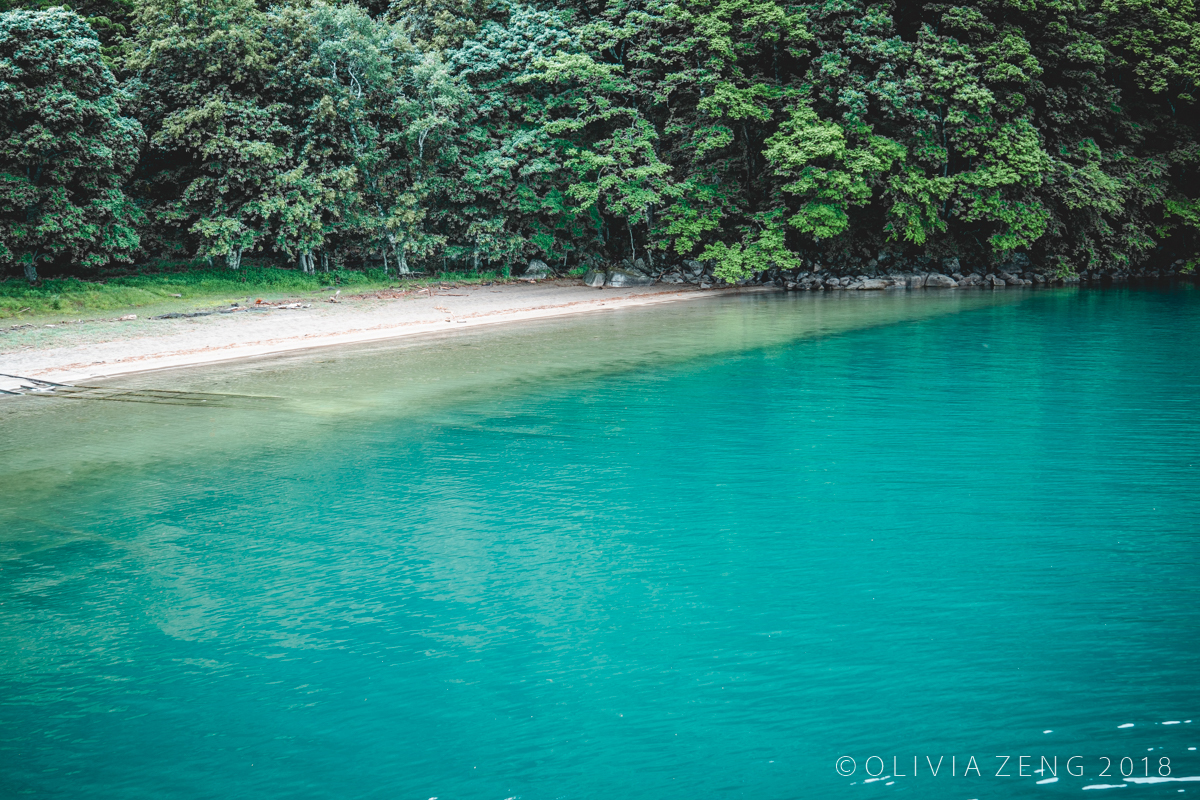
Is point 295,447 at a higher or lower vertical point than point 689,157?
lower

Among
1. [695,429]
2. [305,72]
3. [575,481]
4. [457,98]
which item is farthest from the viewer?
[457,98]

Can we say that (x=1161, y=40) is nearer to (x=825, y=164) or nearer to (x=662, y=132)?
(x=825, y=164)

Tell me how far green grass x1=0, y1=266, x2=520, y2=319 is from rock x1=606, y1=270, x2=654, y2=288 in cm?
459

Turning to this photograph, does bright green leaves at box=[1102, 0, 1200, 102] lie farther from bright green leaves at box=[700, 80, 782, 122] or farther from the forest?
bright green leaves at box=[700, 80, 782, 122]

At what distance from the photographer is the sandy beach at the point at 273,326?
15906 millimetres

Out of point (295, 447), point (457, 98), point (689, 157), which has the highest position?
point (457, 98)

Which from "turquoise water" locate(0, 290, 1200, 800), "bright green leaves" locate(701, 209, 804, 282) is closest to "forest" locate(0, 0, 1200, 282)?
"bright green leaves" locate(701, 209, 804, 282)

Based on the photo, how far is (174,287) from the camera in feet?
76.3

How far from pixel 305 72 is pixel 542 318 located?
11510mm

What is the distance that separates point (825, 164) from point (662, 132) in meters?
6.55

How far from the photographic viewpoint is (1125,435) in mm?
9773

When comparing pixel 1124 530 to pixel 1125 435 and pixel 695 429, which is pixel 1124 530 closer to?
pixel 1125 435

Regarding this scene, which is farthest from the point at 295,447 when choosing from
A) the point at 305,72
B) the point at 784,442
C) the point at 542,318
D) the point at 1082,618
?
the point at 305,72

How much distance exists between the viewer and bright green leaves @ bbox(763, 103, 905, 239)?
26.3 meters
